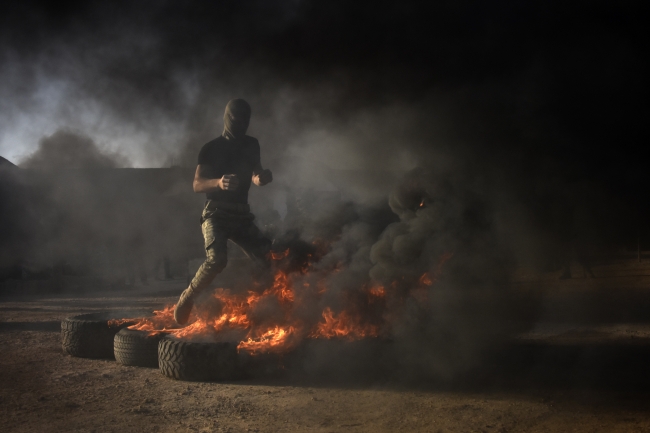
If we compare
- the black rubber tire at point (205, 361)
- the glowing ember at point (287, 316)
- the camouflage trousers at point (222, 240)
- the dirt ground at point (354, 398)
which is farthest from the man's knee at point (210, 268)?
the dirt ground at point (354, 398)

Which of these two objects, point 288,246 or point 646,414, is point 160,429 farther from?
point 646,414

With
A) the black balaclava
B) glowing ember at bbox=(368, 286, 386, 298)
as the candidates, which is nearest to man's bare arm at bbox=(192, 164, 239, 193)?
the black balaclava

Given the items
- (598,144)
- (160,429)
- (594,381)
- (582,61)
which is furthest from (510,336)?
(160,429)

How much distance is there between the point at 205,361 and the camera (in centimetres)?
520

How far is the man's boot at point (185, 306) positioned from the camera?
592cm

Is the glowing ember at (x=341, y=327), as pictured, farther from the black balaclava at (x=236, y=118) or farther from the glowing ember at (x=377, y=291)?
the black balaclava at (x=236, y=118)

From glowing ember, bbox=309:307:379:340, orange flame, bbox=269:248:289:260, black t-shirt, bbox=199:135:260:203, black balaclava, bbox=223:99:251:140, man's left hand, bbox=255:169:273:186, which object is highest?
black balaclava, bbox=223:99:251:140

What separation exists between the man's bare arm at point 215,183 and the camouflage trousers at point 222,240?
0.76 ft

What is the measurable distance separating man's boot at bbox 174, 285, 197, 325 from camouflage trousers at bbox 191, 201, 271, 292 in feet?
0.35

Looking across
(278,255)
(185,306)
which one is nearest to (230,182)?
(278,255)

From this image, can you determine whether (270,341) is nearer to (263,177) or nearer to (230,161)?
(263,177)

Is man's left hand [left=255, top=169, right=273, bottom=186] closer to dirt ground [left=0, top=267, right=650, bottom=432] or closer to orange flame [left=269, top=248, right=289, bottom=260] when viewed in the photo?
orange flame [left=269, top=248, right=289, bottom=260]

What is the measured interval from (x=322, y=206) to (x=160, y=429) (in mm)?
4133

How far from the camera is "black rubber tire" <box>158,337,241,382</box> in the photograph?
5199 mm
